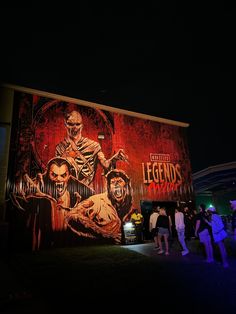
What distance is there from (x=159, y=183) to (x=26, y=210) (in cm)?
786

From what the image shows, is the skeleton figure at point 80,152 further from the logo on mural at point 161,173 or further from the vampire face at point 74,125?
the logo on mural at point 161,173

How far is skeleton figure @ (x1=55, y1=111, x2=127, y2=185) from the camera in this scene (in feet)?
37.9

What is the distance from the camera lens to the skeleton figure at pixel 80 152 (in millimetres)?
11539

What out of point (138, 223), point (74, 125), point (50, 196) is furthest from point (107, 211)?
point (74, 125)

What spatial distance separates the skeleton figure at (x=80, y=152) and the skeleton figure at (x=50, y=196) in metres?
0.41

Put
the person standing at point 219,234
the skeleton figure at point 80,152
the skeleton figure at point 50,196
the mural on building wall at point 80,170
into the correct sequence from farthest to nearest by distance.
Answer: the skeleton figure at point 80,152
the mural on building wall at point 80,170
the skeleton figure at point 50,196
the person standing at point 219,234

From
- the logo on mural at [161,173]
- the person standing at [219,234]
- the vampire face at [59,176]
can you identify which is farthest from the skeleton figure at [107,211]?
the person standing at [219,234]

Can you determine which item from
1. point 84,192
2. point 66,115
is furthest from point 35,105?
point 84,192

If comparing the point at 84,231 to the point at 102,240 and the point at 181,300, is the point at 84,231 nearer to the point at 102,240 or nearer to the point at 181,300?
the point at 102,240

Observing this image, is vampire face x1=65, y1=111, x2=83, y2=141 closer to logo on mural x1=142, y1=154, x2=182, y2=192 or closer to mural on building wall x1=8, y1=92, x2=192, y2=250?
mural on building wall x1=8, y1=92, x2=192, y2=250

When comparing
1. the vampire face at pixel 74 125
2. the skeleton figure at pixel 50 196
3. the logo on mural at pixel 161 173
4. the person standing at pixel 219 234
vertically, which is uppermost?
the vampire face at pixel 74 125

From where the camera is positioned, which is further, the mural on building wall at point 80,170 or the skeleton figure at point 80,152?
the skeleton figure at point 80,152

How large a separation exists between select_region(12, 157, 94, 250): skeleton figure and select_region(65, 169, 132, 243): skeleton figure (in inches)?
17.5

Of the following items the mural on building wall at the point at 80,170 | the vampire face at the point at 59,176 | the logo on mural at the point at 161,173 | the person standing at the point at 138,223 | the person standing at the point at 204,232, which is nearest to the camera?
the person standing at the point at 204,232
